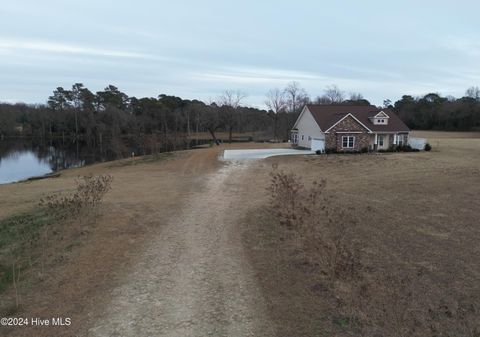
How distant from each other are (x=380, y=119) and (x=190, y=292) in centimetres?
3910

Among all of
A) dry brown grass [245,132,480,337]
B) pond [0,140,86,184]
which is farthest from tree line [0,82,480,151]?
dry brown grass [245,132,480,337]

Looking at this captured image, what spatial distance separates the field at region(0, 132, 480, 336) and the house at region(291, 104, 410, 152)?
70.3ft

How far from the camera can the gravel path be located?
5973 mm

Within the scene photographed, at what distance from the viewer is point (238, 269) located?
329 inches

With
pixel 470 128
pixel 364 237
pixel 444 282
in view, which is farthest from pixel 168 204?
pixel 470 128

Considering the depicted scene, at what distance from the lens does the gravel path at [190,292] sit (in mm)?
5973

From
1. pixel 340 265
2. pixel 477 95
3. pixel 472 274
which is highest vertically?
pixel 477 95

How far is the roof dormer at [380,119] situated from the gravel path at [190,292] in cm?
3411

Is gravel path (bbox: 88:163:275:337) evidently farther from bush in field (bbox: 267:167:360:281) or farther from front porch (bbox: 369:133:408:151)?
front porch (bbox: 369:133:408:151)

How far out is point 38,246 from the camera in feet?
32.4

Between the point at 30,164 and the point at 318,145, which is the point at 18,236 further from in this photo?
the point at 30,164

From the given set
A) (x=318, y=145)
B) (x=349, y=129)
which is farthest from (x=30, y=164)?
(x=349, y=129)

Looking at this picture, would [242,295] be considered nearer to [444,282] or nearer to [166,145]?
[444,282]

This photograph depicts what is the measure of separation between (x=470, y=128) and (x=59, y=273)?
94.1 m
